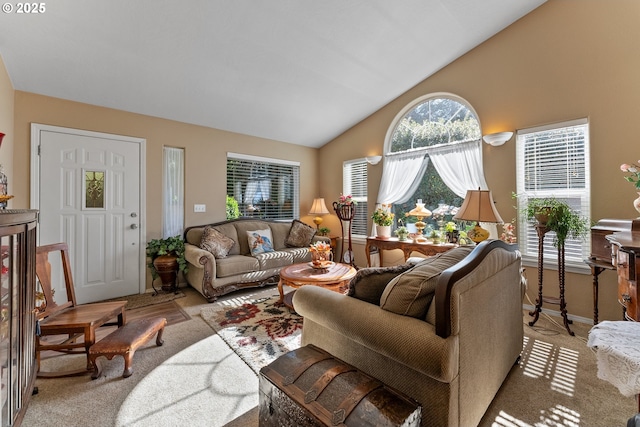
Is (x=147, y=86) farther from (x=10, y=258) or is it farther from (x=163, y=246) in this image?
(x=10, y=258)

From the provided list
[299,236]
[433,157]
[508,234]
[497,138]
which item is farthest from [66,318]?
[497,138]

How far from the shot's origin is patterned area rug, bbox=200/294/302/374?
2191 millimetres

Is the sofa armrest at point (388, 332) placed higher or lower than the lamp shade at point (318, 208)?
lower

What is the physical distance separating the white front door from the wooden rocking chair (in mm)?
1126

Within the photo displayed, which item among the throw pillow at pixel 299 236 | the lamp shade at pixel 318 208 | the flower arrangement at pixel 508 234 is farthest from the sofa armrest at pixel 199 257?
the flower arrangement at pixel 508 234

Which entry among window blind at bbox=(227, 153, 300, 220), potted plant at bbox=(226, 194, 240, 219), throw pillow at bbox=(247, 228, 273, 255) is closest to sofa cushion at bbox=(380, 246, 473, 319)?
throw pillow at bbox=(247, 228, 273, 255)

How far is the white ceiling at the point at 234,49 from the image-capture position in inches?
93.4

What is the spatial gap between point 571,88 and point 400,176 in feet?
7.16

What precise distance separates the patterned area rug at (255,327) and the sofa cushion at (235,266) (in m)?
0.35

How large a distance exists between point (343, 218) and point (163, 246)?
2712 millimetres

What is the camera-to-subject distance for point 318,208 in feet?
17.3

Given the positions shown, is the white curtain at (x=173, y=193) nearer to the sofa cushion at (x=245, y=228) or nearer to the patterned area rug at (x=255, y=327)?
the sofa cushion at (x=245, y=228)

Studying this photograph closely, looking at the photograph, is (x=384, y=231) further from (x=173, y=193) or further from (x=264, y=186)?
(x=173, y=193)

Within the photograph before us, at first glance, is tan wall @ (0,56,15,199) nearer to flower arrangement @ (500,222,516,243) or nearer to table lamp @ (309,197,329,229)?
table lamp @ (309,197,329,229)
